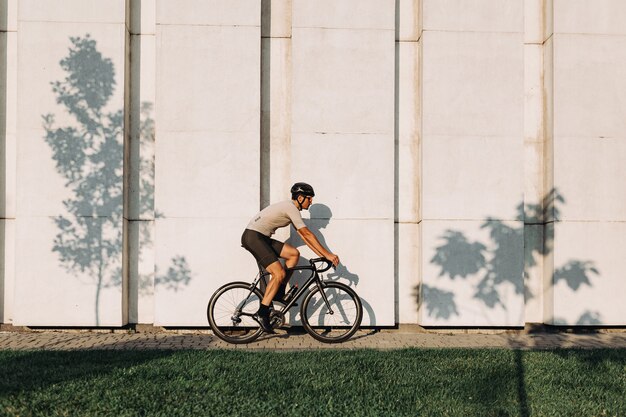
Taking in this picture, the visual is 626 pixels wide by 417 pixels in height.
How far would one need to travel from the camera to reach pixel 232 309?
10039mm

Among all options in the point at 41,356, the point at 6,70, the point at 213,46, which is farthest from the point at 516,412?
the point at 6,70

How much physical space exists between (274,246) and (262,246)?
0.23 metres

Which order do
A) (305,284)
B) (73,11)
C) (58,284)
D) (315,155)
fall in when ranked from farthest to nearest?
(315,155) → (73,11) → (58,284) → (305,284)

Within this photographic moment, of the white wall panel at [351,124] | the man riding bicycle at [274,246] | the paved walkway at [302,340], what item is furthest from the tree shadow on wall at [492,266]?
the man riding bicycle at [274,246]

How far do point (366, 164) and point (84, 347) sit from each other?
182 inches

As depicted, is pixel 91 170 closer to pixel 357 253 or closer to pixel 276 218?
pixel 276 218

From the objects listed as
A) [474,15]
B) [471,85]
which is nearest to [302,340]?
[471,85]

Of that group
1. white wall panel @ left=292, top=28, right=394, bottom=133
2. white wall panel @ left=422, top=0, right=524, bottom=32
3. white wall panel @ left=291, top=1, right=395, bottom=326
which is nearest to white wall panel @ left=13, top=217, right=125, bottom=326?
white wall panel @ left=291, top=1, right=395, bottom=326

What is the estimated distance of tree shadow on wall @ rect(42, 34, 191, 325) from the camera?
1048cm

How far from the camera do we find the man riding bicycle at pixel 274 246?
9516mm

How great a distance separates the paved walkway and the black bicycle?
174mm

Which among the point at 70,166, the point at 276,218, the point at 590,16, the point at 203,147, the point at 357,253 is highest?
the point at 590,16

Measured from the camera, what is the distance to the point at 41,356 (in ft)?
25.7

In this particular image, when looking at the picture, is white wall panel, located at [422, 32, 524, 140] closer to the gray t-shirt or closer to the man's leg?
the gray t-shirt
